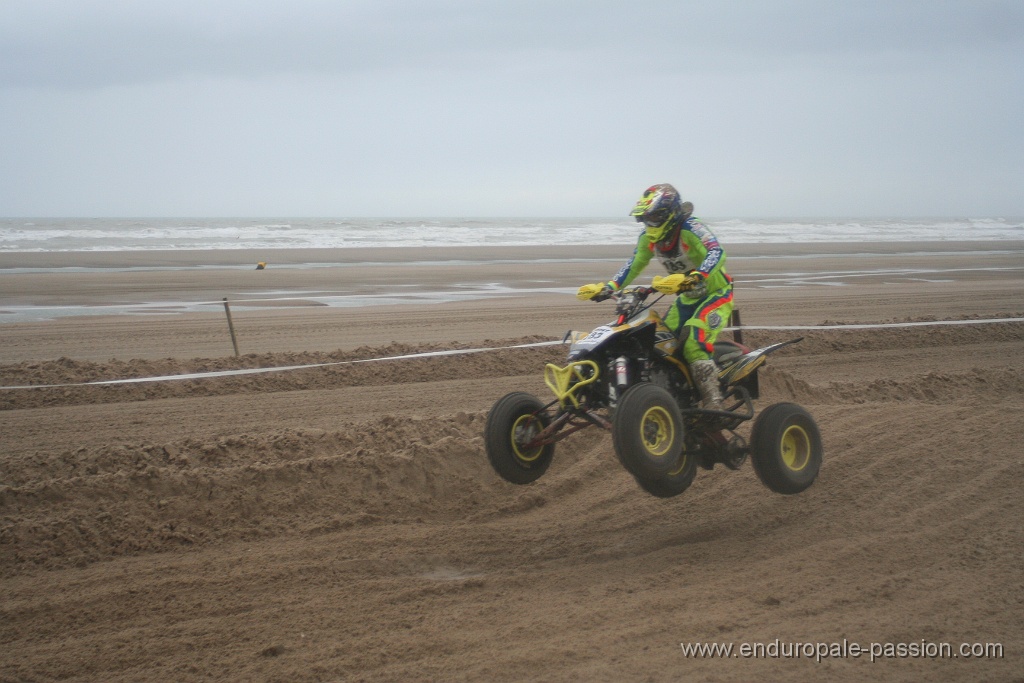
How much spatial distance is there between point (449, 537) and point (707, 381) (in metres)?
2.19

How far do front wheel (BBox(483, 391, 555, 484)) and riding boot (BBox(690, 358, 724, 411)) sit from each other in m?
1.15

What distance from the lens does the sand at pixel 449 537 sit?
14.0 feet

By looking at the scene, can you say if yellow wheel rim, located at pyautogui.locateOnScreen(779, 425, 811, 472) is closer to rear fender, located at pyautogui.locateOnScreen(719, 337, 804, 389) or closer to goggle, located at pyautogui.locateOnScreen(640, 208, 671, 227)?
rear fender, located at pyautogui.locateOnScreen(719, 337, 804, 389)

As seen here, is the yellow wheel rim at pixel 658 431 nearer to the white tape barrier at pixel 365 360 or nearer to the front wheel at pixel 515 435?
the front wheel at pixel 515 435

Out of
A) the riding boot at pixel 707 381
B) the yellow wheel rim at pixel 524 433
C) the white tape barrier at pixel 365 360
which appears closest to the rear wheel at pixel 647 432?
the riding boot at pixel 707 381

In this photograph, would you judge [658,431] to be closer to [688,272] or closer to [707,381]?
[707,381]

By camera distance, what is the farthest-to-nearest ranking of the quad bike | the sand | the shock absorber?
the shock absorber, the quad bike, the sand

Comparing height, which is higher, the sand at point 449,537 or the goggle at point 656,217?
the goggle at point 656,217

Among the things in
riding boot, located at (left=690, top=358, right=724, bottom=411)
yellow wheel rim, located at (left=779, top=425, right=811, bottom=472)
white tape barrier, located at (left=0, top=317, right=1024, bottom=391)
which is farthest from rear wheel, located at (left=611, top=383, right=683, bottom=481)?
white tape barrier, located at (left=0, top=317, right=1024, bottom=391)

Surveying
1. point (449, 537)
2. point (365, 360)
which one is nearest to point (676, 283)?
point (449, 537)

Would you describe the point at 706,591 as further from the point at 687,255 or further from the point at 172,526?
the point at 172,526

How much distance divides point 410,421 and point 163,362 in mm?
5037

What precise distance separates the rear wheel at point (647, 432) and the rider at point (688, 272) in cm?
70

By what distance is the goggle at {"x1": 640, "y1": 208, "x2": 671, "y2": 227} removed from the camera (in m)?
5.91
